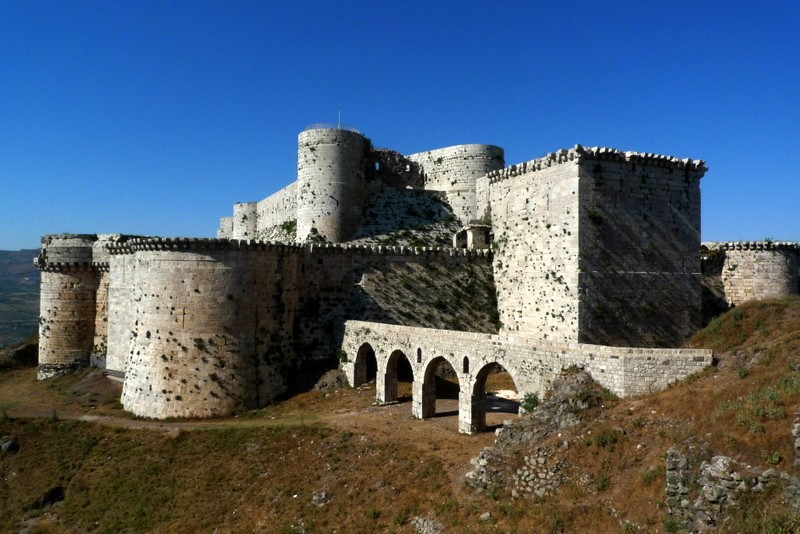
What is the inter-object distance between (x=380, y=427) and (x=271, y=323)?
32.3ft

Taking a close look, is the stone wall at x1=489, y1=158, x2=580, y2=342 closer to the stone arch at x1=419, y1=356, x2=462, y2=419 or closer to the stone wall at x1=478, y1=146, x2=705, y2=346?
the stone wall at x1=478, y1=146, x2=705, y2=346

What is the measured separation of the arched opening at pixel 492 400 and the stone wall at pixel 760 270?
15.5m

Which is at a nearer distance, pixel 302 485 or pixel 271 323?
pixel 302 485

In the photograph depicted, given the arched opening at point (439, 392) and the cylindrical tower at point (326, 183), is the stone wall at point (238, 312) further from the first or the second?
the cylindrical tower at point (326, 183)

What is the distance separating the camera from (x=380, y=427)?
23328 millimetres

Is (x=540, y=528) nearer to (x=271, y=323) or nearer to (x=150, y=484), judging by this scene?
(x=150, y=484)

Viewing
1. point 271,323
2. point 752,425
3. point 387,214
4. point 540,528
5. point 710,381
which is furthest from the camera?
point 387,214

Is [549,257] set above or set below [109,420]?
above

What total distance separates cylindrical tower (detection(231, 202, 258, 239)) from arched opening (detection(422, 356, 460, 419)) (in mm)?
30064

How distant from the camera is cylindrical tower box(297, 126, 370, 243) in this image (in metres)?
39.8

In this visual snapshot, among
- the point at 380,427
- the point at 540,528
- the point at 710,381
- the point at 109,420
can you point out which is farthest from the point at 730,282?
the point at 109,420

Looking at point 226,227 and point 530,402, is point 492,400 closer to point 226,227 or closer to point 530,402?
point 530,402

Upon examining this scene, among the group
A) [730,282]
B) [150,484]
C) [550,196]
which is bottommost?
[150,484]

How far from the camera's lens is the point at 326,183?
→ 39906 mm
